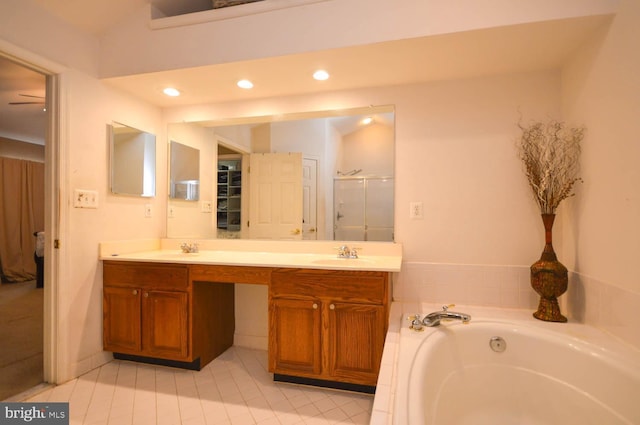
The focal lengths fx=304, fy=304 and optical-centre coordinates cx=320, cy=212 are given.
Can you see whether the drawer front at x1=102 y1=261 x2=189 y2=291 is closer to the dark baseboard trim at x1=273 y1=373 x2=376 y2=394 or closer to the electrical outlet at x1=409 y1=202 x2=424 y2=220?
the dark baseboard trim at x1=273 y1=373 x2=376 y2=394

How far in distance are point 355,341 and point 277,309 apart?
481mm

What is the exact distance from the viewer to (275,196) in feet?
7.85

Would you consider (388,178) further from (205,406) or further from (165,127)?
(165,127)

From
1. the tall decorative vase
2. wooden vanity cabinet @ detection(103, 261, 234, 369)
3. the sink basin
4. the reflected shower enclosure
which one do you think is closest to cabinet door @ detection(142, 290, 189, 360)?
wooden vanity cabinet @ detection(103, 261, 234, 369)

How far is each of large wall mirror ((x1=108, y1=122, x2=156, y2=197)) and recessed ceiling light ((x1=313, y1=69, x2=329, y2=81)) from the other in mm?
1449

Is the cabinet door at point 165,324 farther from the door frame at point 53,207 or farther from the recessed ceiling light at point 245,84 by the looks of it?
the recessed ceiling light at point 245,84

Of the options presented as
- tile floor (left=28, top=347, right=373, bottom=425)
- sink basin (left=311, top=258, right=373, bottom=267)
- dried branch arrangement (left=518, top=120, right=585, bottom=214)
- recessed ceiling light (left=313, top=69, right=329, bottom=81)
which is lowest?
tile floor (left=28, top=347, right=373, bottom=425)

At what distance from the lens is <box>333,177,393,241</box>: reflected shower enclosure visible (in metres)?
2.13

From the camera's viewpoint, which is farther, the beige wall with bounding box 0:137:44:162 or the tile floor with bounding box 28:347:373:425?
the beige wall with bounding box 0:137:44:162

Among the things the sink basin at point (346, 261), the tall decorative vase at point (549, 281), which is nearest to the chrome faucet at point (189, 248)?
the sink basin at point (346, 261)

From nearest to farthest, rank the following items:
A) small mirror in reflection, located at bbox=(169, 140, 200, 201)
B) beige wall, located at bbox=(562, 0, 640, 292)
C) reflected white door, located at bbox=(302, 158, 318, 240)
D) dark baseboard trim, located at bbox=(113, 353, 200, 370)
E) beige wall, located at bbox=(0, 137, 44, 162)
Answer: beige wall, located at bbox=(562, 0, 640, 292) < dark baseboard trim, located at bbox=(113, 353, 200, 370) < reflected white door, located at bbox=(302, 158, 318, 240) < small mirror in reflection, located at bbox=(169, 140, 200, 201) < beige wall, located at bbox=(0, 137, 44, 162)

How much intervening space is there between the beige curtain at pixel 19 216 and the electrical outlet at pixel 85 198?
13.7 ft

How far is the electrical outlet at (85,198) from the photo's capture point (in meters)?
1.89

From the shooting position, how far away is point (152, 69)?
1.90 m
